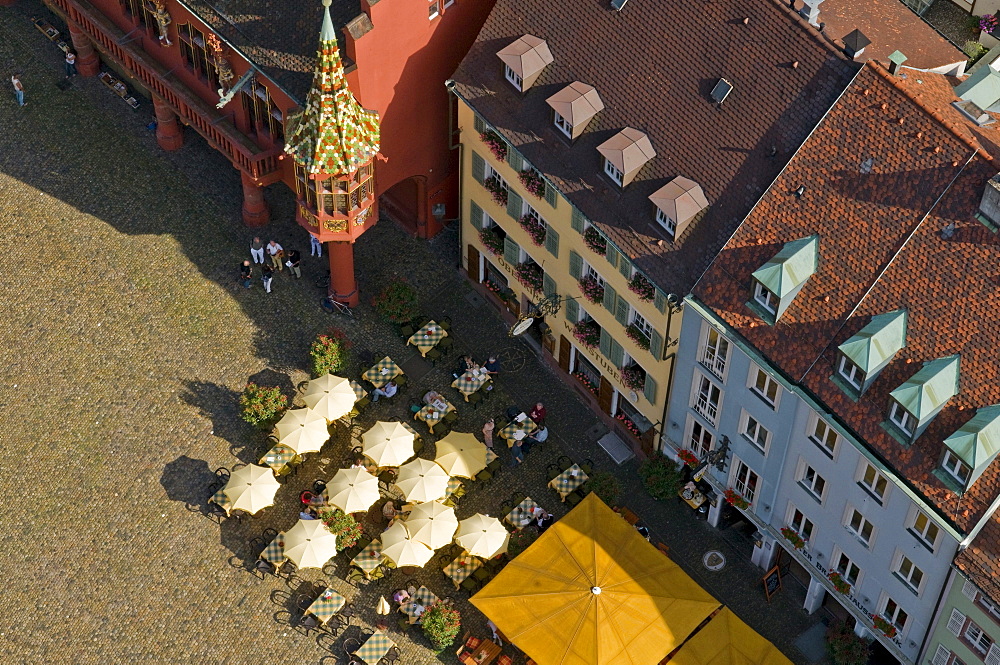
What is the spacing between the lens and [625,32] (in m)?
69.2

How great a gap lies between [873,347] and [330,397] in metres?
25.2

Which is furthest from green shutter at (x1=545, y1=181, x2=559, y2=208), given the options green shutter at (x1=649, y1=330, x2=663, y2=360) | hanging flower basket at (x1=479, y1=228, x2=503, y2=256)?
green shutter at (x1=649, y1=330, x2=663, y2=360)

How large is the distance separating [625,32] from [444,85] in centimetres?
1050

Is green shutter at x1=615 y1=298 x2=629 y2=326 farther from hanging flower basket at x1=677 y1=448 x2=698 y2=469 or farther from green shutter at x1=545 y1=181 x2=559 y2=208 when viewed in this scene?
hanging flower basket at x1=677 y1=448 x2=698 y2=469

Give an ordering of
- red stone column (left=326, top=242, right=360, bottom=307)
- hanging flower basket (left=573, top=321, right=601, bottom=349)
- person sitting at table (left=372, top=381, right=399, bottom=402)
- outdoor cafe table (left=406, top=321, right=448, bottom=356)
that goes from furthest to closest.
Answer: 1. outdoor cafe table (left=406, top=321, right=448, bottom=356)
2. red stone column (left=326, top=242, right=360, bottom=307)
3. person sitting at table (left=372, top=381, right=399, bottom=402)
4. hanging flower basket (left=573, top=321, right=601, bottom=349)

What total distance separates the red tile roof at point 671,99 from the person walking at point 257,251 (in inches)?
556

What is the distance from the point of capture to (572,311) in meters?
75.1

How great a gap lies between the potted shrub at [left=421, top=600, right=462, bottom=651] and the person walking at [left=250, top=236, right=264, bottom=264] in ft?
A: 65.5

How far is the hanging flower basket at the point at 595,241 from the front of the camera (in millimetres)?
70312

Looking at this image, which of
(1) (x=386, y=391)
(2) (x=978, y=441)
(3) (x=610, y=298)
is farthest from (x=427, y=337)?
(2) (x=978, y=441)

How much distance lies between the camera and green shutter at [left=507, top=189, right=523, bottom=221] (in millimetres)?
74562

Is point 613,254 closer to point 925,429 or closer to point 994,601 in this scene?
point 925,429

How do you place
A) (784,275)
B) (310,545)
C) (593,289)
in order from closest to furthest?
(784,275) → (310,545) → (593,289)

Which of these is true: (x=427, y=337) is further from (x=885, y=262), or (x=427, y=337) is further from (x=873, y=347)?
(x=873, y=347)
